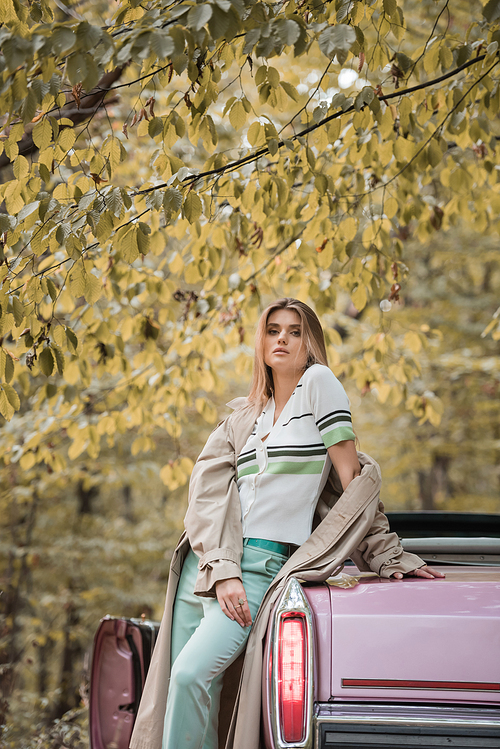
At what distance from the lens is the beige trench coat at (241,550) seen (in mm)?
2338

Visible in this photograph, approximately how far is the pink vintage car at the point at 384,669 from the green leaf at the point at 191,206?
5.78ft

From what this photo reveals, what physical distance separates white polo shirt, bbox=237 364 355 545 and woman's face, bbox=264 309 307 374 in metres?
0.19

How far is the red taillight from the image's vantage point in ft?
7.02

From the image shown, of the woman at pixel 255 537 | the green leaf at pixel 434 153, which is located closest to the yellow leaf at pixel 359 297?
the green leaf at pixel 434 153

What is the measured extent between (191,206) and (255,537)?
1546 millimetres

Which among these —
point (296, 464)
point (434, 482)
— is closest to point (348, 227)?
point (296, 464)

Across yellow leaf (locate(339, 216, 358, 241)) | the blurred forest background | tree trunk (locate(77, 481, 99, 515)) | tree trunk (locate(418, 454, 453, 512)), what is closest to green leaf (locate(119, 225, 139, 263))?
the blurred forest background

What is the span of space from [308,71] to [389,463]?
7942 millimetres

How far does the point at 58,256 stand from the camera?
4688 mm

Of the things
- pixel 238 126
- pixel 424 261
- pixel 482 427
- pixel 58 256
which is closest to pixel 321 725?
pixel 238 126

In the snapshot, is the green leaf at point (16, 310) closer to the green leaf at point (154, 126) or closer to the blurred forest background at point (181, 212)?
the blurred forest background at point (181, 212)

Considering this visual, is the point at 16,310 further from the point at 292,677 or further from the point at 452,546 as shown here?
the point at 452,546

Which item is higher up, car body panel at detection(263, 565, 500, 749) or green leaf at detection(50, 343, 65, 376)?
green leaf at detection(50, 343, 65, 376)

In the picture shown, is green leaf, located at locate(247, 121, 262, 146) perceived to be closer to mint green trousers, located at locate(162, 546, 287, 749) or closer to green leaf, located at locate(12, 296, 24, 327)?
green leaf, located at locate(12, 296, 24, 327)
